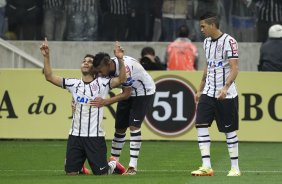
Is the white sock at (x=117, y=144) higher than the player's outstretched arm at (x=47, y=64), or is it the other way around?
the player's outstretched arm at (x=47, y=64)

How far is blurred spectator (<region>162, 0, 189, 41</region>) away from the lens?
80.2ft

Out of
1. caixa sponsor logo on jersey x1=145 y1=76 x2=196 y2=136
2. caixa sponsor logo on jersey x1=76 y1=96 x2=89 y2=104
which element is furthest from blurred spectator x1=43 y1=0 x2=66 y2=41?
caixa sponsor logo on jersey x1=76 y1=96 x2=89 y2=104

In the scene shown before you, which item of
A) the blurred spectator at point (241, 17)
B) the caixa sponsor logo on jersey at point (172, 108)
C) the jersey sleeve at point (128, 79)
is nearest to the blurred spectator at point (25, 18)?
the blurred spectator at point (241, 17)

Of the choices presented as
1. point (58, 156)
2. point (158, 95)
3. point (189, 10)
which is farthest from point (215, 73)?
point (189, 10)

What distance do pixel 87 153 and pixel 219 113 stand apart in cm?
177

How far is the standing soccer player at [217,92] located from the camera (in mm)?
14500

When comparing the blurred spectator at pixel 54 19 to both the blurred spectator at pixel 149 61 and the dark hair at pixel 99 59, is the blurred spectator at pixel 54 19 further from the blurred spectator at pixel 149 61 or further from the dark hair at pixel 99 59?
the dark hair at pixel 99 59

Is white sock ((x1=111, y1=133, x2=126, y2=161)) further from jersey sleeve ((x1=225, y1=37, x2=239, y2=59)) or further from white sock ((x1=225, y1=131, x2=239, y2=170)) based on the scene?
jersey sleeve ((x1=225, y1=37, x2=239, y2=59))

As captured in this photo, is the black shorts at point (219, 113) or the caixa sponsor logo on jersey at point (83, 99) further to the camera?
the caixa sponsor logo on jersey at point (83, 99)

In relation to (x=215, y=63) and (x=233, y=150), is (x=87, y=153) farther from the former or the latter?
(x=215, y=63)

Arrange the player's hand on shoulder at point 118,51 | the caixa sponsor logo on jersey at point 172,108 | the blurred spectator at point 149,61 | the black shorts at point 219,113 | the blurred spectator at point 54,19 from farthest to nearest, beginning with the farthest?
the blurred spectator at point 54,19 → the blurred spectator at point 149,61 → the caixa sponsor logo on jersey at point 172,108 → the black shorts at point 219,113 → the player's hand on shoulder at point 118,51

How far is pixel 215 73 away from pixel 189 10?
1000 centimetres

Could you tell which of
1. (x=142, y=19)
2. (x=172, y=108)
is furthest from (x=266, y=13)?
(x=172, y=108)

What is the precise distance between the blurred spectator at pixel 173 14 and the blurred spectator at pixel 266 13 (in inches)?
60.9
